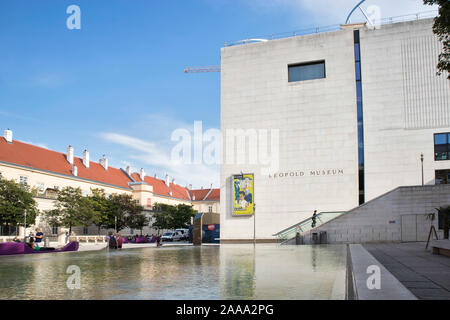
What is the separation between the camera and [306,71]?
4697cm

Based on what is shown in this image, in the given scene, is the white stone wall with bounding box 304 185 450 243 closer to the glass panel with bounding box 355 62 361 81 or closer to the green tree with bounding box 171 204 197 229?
the glass panel with bounding box 355 62 361 81

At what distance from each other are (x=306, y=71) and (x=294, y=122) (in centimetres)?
618

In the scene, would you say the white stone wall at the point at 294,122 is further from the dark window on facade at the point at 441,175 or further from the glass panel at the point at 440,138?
the glass panel at the point at 440,138

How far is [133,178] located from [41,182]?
35.2m

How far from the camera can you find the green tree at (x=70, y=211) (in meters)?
61.3

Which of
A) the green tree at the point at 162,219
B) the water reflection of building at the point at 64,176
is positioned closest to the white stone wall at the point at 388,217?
the water reflection of building at the point at 64,176

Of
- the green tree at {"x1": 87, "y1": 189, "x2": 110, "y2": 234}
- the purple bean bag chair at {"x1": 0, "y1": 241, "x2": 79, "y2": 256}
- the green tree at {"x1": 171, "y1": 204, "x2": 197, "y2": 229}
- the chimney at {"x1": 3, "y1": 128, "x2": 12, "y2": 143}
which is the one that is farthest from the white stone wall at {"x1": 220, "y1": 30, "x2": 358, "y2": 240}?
the green tree at {"x1": 171, "y1": 204, "x2": 197, "y2": 229}

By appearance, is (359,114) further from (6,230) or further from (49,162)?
(49,162)

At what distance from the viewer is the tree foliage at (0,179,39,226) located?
163 feet

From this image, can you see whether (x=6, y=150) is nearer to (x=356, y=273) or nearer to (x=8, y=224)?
(x=8, y=224)

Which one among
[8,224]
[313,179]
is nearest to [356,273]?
[313,179]

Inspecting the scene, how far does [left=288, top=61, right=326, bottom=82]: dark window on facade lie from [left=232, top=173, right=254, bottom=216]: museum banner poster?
12.3 metres

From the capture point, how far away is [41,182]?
69625 mm
